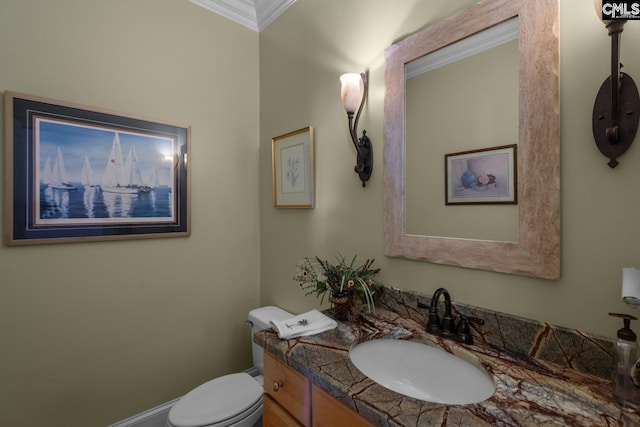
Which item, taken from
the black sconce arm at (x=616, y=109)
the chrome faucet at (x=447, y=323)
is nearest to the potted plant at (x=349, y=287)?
the chrome faucet at (x=447, y=323)

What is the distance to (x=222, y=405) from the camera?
4.79ft

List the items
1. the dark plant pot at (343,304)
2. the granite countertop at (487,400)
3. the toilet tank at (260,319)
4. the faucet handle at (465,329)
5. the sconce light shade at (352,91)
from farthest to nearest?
the toilet tank at (260,319) → the sconce light shade at (352,91) → the dark plant pot at (343,304) → the faucet handle at (465,329) → the granite countertop at (487,400)

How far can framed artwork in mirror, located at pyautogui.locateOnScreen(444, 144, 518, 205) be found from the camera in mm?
1043

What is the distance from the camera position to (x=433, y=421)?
0.68m

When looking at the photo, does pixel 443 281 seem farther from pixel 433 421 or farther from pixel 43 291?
pixel 43 291

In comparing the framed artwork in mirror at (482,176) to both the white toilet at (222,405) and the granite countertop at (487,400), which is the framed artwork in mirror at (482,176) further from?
the white toilet at (222,405)

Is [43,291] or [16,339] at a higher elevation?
[43,291]

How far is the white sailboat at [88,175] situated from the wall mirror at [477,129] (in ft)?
4.97

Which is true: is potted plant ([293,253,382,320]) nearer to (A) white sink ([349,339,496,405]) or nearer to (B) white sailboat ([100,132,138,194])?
(A) white sink ([349,339,496,405])

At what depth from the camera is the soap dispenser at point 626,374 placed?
706 millimetres

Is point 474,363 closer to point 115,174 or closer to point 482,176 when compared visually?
point 482,176

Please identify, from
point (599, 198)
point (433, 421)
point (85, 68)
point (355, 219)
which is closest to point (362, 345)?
point (433, 421)

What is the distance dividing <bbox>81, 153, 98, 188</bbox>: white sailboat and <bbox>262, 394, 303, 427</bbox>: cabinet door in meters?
1.39

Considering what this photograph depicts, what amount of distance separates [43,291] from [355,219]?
159 centimetres
